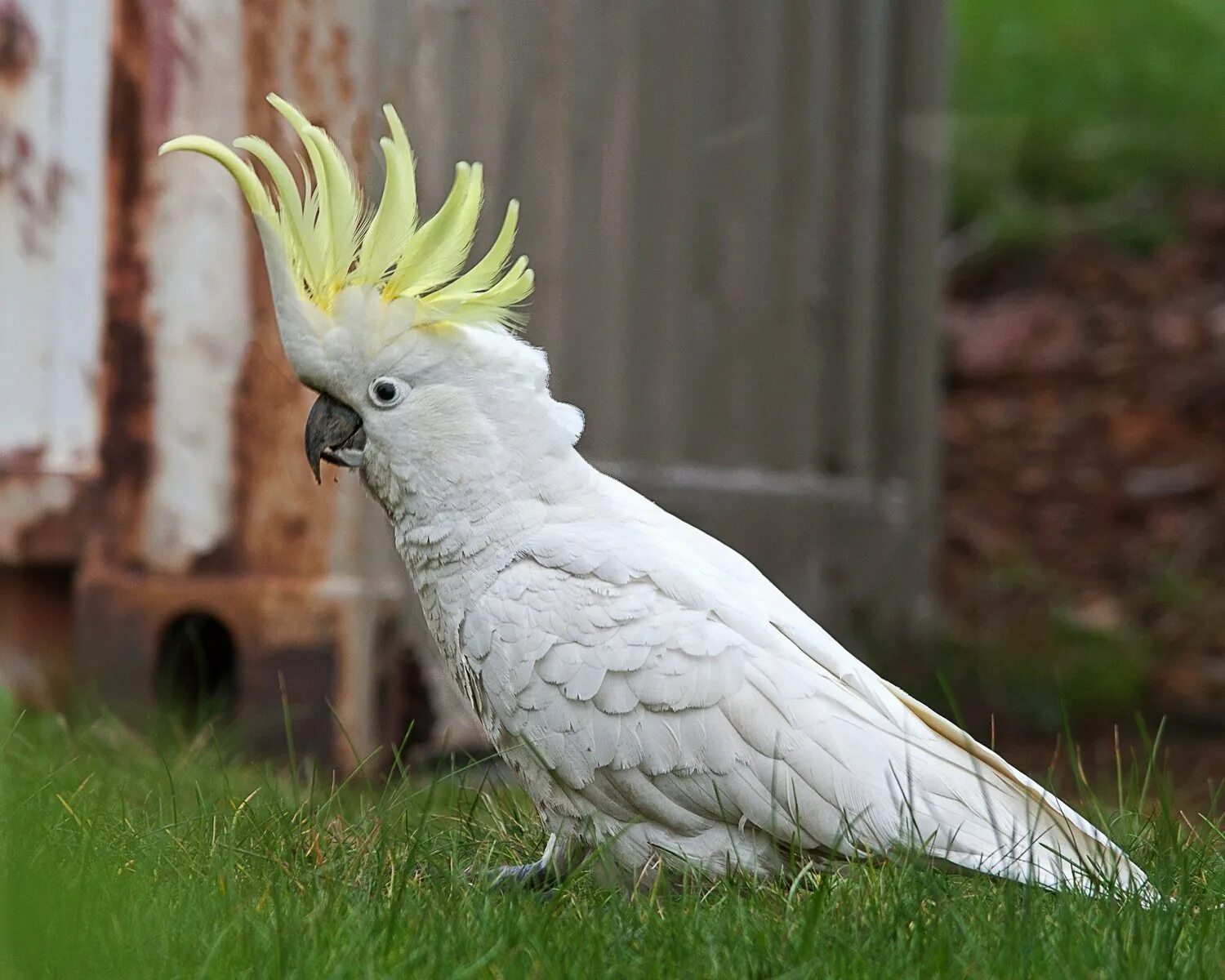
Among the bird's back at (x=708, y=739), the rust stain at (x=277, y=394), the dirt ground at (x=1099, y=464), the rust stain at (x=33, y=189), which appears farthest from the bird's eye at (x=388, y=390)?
the dirt ground at (x=1099, y=464)

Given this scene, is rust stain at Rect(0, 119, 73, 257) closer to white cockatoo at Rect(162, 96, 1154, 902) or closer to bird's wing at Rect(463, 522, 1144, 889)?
white cockatoo at Rect(162, 96, 1154, 902)

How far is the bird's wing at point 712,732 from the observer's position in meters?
2.81

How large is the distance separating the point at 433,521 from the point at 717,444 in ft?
10.4

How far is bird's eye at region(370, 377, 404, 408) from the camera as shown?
9.88ft

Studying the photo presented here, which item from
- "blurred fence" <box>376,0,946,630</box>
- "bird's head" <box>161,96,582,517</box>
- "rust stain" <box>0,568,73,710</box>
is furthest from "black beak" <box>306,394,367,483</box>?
"rust stain" <box>0,568,73,710</box>

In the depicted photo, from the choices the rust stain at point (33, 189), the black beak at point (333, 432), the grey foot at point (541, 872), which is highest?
the rust stain at point (33, 189)

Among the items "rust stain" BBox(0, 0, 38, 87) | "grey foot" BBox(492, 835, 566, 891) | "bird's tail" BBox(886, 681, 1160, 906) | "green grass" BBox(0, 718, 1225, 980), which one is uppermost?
"rust stain" BBox(0, 0, 38, 87)

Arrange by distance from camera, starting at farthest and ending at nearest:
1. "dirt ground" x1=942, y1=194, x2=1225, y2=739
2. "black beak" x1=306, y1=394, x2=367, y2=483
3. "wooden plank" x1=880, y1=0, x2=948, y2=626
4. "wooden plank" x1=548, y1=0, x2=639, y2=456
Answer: "dirt ground" x1=942, y1=194, x2=1225, y2=739, "wooden plank" x1=880, y1=0, x2=948, y2=626, "wooden plank" x1=548, y1=0, x2=639, y2=456, "black beak" x1=306, y1=394, x2=367, y2=483

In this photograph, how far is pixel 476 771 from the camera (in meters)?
4.56

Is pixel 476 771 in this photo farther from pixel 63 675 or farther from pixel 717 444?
pixel 717 444

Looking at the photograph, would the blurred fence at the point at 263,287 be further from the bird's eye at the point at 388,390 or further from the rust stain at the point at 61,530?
the bird's eye at the point at 388,390

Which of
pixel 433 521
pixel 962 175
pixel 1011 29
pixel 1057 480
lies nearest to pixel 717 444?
pixel 433 521

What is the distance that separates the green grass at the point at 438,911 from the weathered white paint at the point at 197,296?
5.34ft

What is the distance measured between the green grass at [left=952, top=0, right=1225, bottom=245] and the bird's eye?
9.05 metres
